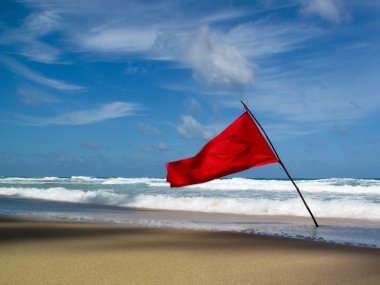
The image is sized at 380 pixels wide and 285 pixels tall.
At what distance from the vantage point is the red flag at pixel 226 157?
9648 mm

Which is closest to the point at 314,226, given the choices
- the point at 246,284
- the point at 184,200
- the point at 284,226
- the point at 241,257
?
the point at 284,226

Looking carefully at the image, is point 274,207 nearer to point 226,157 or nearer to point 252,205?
point 252,205

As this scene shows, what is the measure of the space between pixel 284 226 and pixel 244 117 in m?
3.30

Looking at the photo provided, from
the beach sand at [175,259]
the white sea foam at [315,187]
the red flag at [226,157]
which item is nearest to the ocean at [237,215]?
the red flag at [226,157]

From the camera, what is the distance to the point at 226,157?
9.69 m

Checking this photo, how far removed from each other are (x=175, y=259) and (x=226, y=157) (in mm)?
3875

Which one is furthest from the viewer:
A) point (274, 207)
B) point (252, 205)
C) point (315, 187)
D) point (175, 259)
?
point (315, 187)

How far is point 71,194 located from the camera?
84.2 ft

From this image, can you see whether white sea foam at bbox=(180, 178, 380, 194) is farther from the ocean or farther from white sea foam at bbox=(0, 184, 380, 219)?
the ocean

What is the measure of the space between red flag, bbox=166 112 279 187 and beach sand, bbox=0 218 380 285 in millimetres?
1359

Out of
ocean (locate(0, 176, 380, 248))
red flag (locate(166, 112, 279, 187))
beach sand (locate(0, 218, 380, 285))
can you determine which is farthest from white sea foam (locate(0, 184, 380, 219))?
beach sand (locate(0, 218, 380, 285))

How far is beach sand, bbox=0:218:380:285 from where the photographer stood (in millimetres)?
5043

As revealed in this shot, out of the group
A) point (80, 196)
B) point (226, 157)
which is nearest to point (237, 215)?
point (226, 157)

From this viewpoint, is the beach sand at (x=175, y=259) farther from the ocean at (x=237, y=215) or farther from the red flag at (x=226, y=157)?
the ocean at (x=237, y=215)
